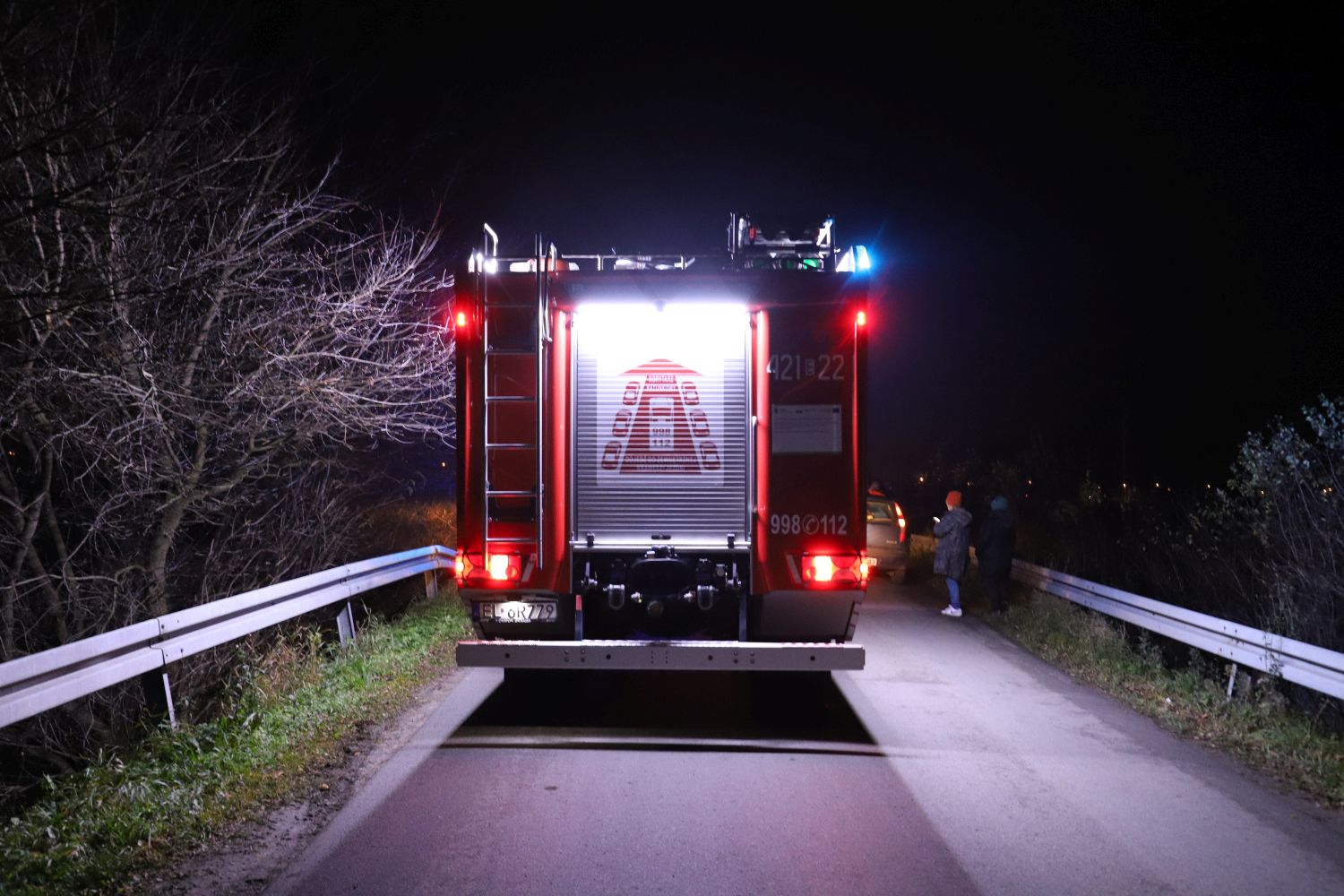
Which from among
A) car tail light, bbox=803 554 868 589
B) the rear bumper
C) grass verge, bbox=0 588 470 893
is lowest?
grass verge, bbox=0 588 470 893

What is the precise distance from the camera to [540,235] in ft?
23.2

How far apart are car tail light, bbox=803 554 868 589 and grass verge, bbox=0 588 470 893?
10.6 ft

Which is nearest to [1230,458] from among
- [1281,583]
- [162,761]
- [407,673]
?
[1281,583]

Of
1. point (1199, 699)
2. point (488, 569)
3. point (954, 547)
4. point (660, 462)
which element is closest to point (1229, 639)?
point (1199, 699)

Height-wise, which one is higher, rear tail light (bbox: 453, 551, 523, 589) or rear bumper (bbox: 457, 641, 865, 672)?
rear tail light (bbox: 453, 551, 523, 589)

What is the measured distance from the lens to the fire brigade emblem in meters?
7.47

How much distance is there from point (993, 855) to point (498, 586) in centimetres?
359

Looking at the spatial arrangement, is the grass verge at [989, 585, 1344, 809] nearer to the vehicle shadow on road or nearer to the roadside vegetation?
the roadside vegetation

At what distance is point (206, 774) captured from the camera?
5.97m

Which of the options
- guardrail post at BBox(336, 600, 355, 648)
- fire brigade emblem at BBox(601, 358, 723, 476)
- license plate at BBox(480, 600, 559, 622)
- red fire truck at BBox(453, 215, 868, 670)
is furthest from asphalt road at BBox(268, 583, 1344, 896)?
guardrail post at BBox(336, 600, 355, 648)

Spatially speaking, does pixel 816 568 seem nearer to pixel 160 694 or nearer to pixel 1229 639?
pixel 1229 639

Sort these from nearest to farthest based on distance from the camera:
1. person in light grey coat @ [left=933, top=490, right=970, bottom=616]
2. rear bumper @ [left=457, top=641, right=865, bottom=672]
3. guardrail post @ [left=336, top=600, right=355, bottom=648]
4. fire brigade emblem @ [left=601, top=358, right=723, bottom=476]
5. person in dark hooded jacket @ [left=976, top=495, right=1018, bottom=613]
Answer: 1. rear bumper @ [left=457, top=641, right=865, bottom=672]
2. fire brigade emblem @ [left=601, top=358, right=723, bottom=476]
3. guardrail post @ [left=336, top=600, right=355, bottom=648]
4. person in dark hooded jacket @ [left=976, top=495, right=1018, bottom=613]
5. person in light grey coat @ [left=933, top=490, right=970, bottom=616]

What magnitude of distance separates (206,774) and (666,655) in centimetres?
276

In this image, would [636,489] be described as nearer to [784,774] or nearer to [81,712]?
[784,774]
